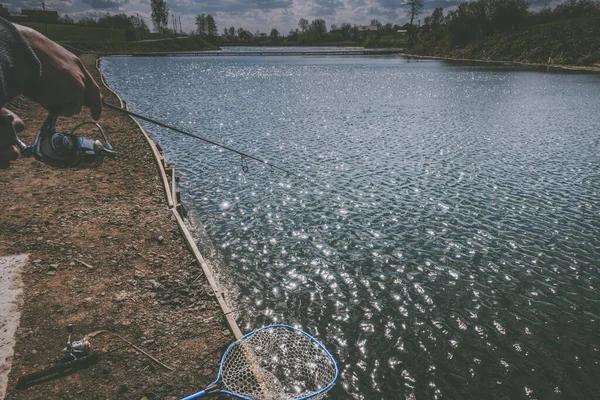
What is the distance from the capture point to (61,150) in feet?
16.5

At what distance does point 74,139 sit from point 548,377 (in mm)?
10407

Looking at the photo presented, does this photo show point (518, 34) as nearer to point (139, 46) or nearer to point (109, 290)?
point (109, 290)

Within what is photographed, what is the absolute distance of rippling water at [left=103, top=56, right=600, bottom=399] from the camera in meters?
8.17

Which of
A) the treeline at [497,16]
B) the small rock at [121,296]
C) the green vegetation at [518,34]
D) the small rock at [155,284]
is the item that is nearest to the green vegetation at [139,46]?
the green vegetation at [518,34]

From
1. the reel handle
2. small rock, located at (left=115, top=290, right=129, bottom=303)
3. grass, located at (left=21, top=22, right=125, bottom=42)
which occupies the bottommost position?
small rock, located at (left=115, top=290, right=129, bottom=303)

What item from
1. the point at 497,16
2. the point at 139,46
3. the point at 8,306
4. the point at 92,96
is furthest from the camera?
the point at 139,46

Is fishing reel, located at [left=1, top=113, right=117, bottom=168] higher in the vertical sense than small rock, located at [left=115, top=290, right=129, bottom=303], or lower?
higher

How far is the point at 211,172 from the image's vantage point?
67.9 ft

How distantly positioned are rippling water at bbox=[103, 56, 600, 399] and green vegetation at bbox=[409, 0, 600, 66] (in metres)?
78.2

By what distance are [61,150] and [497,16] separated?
151196mm

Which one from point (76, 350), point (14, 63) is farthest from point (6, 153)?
point (76, 350)

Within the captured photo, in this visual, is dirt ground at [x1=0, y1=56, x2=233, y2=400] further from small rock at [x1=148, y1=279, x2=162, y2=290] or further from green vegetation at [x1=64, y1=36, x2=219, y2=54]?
green vegetation at [x1=64, y1=36, x2=219, y2=54]

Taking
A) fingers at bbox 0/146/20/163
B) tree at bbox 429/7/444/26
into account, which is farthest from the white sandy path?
tree at bbox 429/7/444/26

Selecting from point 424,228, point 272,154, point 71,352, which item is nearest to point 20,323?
point 71,352
